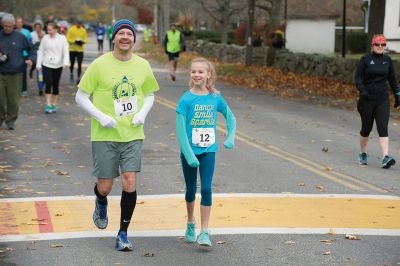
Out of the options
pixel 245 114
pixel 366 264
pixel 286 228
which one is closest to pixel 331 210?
pixel 286 228

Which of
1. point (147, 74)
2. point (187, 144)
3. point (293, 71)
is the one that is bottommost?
point (293, 71)

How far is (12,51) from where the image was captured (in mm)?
16234

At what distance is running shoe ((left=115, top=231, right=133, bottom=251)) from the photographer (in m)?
7.72

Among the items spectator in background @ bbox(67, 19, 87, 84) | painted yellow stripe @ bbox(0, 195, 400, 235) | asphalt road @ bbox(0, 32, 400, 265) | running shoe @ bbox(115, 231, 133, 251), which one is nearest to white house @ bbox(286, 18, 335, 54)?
spectator in background @ bbox(67, 19, 87, 84)

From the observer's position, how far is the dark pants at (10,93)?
1631 centimetres

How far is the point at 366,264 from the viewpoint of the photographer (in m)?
7.36

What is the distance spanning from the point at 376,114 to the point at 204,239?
20.4 feet

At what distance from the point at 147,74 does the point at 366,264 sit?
2468 mm

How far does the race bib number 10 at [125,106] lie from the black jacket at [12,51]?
28.8 feet

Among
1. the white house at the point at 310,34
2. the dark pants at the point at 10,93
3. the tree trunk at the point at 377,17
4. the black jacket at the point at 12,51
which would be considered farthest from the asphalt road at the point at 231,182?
the white house at the point at 310,34

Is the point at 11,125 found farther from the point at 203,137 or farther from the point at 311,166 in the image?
the point at 203,137

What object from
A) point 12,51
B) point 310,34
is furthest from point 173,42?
point 310,34

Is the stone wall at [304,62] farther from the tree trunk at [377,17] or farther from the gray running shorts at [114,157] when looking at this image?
the gray running shorts at [114,157]

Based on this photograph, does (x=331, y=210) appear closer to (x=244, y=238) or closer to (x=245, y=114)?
(x=244, y=238)
